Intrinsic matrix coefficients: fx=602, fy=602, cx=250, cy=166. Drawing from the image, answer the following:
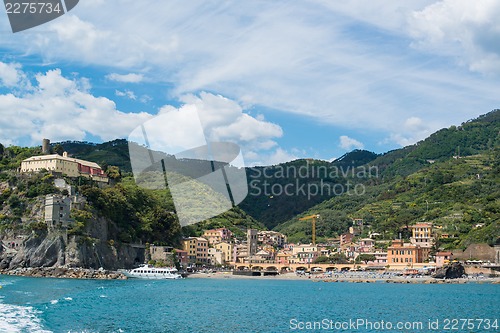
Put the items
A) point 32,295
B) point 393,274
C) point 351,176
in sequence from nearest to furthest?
point 32,295 → point 393,274 → point 351,176

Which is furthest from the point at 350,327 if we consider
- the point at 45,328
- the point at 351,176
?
the point at 351,176

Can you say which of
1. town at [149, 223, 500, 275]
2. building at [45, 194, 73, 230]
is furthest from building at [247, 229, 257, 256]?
building at [45, 194, 73, 230]

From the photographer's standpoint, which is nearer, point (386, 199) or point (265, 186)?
point (386, 199)

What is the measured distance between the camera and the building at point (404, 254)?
250 feet

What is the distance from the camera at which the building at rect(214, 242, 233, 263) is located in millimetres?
90000

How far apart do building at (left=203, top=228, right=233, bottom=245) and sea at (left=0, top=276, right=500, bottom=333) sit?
2002 inches

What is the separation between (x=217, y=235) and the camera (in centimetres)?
9319

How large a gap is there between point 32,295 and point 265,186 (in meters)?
123

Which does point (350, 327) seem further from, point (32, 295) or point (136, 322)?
point (32, 295)

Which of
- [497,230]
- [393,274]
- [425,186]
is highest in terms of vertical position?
[425,186]

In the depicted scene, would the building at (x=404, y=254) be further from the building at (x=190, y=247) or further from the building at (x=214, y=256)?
the building at (x=190, y=247)

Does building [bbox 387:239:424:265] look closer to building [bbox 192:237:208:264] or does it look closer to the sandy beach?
the sandy beach

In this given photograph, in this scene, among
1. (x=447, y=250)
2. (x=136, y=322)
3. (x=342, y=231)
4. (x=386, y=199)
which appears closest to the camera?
(x=136, y=322)

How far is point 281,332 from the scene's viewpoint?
2331 cm
